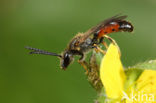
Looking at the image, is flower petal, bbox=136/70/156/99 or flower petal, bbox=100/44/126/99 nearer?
flower petal, bbox=100/44/126/99

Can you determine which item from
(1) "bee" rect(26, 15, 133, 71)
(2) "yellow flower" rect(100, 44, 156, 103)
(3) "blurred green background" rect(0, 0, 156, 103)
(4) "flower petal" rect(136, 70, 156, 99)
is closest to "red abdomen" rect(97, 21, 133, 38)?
(1) "bee" rect(26, 15, 133, 71)

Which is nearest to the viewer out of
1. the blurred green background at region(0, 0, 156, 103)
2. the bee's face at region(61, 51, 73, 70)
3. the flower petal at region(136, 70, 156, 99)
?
the flower petal at region(136, 70, 156, 99)

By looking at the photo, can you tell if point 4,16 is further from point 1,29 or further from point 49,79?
point 49,79

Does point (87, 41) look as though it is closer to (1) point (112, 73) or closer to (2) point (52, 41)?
(1) point (112, 73)

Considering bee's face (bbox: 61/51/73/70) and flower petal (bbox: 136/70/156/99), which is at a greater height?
bee's face (bbox: 61/51/73/70)

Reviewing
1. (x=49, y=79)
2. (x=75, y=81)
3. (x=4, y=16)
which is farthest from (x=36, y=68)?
(x=4, y=16)

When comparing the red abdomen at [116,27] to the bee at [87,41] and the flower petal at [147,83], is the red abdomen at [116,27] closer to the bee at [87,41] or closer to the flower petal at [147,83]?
the bee at [87,41]

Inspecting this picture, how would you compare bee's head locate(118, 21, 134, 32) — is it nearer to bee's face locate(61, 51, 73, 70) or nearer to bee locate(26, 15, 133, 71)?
bee locate(26, 15, 133, 71)

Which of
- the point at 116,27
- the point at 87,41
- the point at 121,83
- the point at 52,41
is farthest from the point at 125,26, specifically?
the point at 52,41
